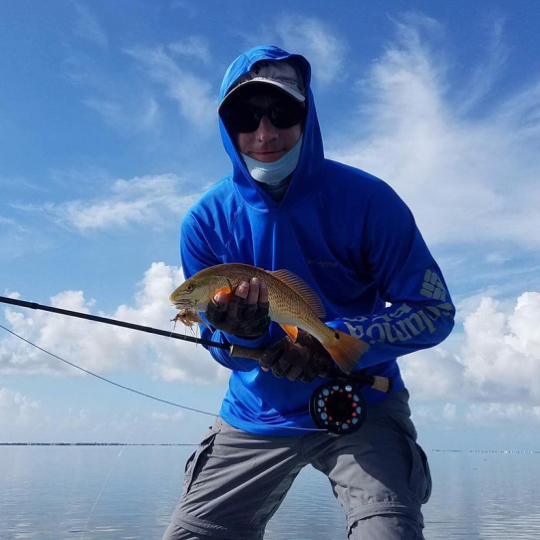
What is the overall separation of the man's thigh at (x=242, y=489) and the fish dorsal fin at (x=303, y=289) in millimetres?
1045

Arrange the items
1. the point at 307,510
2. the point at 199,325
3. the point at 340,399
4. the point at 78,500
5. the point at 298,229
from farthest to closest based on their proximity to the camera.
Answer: the point at 78,500
the point at 307,510
the point at 199,325
the point at 298,229
the point at 340,399

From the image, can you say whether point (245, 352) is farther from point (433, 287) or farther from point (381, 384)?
point (433, 287)

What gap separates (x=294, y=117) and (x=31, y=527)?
16748 millimetres

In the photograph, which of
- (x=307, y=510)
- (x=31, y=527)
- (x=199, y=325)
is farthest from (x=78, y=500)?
(x=199, y=325)

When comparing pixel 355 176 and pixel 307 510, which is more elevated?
pixel 355 176

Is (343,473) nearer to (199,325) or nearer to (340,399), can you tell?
(340,399)

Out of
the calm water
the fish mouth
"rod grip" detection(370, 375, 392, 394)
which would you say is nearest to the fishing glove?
the fish mouth

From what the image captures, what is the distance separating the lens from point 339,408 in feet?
13.8

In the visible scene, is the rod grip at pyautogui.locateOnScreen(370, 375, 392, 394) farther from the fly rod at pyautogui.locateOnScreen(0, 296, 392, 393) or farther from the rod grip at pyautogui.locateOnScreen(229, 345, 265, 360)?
the rod grip at pyautogui.locateOnScreen(229, 345, 265, 360)

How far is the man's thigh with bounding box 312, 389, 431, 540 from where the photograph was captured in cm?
382

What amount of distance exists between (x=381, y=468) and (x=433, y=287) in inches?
53.8

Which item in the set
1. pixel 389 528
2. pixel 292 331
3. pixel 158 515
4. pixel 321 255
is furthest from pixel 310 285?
pixel 158 515

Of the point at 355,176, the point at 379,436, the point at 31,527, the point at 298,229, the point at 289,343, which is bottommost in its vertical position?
the point at 31,527

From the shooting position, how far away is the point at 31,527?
17.2 meters
